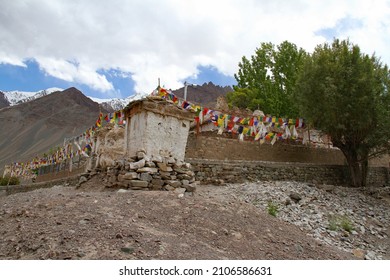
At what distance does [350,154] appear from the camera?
1609 cm

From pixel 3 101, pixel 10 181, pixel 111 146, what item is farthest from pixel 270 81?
pixel 3 101

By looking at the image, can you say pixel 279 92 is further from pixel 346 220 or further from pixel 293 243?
pixel 293 243

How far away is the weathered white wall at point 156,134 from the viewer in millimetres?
9000

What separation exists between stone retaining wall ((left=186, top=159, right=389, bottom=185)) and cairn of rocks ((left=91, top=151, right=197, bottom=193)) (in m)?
4.31

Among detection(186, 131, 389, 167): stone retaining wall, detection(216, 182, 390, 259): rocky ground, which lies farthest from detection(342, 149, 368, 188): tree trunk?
detection(186, 131, 389, 167): stone retaining wall

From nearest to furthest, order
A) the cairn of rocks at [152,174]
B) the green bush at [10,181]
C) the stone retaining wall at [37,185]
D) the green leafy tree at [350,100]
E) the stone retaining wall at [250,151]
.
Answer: the cairn of rocks at [152,174] < the green leafy tree at [350,100] < the stone retaining wall at [250,151] < the stone retaining wall at [37,185] < the green bush at [10,181]

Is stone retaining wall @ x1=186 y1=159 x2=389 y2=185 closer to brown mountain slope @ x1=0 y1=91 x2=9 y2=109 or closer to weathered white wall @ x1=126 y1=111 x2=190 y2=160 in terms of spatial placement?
weathered white wall @ x1=126 y1=111 x2=190 y2=160

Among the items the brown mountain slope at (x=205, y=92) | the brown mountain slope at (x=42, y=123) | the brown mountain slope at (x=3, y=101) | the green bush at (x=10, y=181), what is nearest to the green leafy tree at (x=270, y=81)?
the green bush at (x=10, y=181)

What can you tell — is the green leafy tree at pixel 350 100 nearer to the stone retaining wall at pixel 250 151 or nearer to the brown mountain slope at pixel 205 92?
the stone retaining wall at pixel 250 151

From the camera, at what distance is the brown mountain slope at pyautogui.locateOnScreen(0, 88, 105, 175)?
76.1 m

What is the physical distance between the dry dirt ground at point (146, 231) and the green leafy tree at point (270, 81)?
1938 centimetres

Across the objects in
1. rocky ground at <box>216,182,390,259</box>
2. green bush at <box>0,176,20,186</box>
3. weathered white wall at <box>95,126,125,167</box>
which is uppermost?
weathered white wall at <box>95,126,125,167</box>

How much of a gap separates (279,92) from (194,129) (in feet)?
42.0

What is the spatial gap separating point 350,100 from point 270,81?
13841mm
